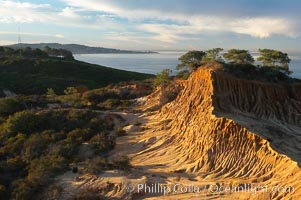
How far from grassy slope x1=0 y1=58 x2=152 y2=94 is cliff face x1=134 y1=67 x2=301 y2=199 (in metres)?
44.2

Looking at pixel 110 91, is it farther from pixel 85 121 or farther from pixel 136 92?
pixel 85 121

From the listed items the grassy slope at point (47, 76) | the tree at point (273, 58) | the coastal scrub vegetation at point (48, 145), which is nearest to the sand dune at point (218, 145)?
the coastal scrub vegetation at point (48, 145)

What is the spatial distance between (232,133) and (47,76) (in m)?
62.9

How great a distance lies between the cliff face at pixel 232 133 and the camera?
15.0 m

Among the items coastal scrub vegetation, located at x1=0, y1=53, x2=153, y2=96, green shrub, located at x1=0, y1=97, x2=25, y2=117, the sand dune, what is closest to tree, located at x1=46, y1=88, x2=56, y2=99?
green shrub, located at x1=0, y1=97, x2=25, y2=117

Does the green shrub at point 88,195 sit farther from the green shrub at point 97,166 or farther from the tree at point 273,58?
the tree at point 273,58

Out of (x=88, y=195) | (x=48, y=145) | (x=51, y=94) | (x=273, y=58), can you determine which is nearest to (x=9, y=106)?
(x=48, y=145)

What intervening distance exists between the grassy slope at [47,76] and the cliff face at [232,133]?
44.2 metres

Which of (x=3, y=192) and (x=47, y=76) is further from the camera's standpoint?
(x=47, y=76)

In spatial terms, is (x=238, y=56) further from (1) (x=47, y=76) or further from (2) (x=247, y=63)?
(1) (x=47, y=76)

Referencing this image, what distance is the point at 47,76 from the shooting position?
72875 millimetres

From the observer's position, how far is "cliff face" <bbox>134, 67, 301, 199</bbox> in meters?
15.0

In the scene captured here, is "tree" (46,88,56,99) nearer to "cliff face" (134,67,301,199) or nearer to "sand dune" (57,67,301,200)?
"sand dune" (57,67,301,200)

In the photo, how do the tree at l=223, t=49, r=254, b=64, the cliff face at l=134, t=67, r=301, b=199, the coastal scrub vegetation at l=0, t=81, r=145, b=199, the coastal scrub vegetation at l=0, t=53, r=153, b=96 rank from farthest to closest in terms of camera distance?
the coastal scrub vegetation at l=0, t=53, r=153, b=96 → the tree at l=223, t=49, r=254, b=64 → the coastal scrub vegetation at l=0, t=81, r=145, b=199 → the cliff face at l=134, t=67, r=301, b=199
